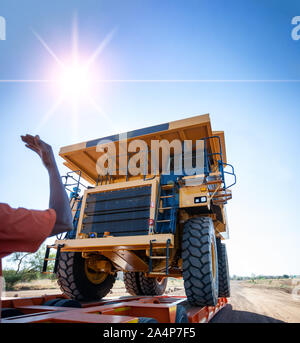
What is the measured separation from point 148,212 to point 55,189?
3.35 meters

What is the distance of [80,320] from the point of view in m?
1.64

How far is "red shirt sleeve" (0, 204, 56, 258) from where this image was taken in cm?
91

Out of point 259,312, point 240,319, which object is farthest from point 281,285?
point 240,319

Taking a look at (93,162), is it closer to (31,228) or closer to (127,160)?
(127,160)

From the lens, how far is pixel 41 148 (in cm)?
131

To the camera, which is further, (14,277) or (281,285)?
(281,285)

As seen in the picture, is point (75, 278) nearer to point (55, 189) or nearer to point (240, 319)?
point (240, 319)

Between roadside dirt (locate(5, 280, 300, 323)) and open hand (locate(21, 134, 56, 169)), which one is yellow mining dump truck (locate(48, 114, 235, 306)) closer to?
roadside dirt (locate(5, 280, 300, 323))

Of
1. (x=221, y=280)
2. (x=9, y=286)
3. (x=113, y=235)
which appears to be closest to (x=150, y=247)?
(x=113, y=235)

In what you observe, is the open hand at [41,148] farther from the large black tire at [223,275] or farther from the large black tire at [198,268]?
the large black tire at [223,275]

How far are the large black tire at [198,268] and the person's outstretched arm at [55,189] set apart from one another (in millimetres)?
3148

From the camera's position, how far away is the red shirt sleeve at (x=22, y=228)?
908 millimetres

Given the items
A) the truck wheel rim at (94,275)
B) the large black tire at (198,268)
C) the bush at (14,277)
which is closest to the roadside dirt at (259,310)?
the truck wheel rim at (94,275)
